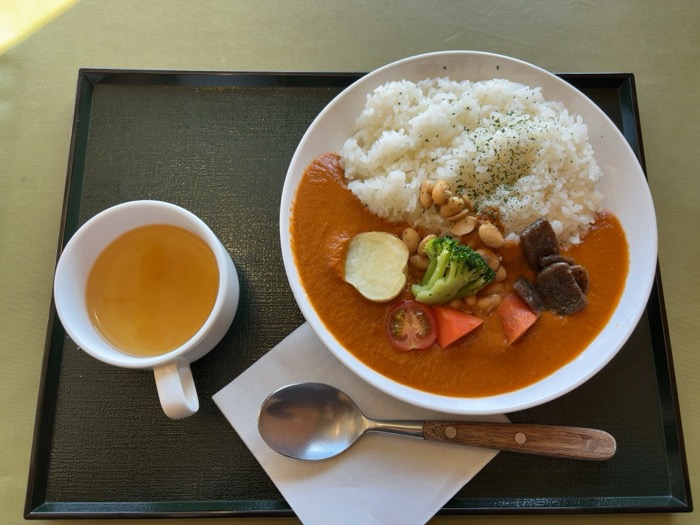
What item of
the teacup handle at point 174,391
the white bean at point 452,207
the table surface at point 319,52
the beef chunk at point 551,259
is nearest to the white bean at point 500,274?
the beef chunk at point 551,259

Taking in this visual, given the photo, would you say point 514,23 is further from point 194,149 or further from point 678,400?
point 678,400

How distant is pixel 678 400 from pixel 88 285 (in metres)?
2.20

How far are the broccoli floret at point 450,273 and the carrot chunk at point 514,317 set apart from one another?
0.38 ft

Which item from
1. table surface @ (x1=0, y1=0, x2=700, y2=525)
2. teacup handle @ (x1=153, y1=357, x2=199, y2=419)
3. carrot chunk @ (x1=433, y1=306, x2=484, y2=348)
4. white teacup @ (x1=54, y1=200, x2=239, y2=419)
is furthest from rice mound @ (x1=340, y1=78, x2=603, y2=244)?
teacup handle @ (x1=153, y1=357, x2=199, y2=419)

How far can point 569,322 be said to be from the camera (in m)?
1.88

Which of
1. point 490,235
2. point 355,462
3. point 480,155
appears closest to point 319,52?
point 480,155

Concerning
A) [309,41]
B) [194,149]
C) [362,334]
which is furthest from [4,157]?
[362,334]

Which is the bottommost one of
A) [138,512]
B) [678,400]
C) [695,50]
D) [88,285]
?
[138,512]

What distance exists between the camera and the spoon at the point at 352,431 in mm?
1746

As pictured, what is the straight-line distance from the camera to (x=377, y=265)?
1.89 meters

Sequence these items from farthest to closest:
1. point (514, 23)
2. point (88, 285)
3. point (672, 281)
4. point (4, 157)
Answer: point (514, 23) → point (4, 157) → point (672, 281) → point (88, 285)

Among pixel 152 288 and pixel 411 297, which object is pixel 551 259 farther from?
pixel 152 288

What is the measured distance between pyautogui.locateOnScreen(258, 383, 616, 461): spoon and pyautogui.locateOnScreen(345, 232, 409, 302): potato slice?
38 cm

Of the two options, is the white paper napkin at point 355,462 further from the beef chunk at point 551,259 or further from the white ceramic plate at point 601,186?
the beef chunk at point 551,259
